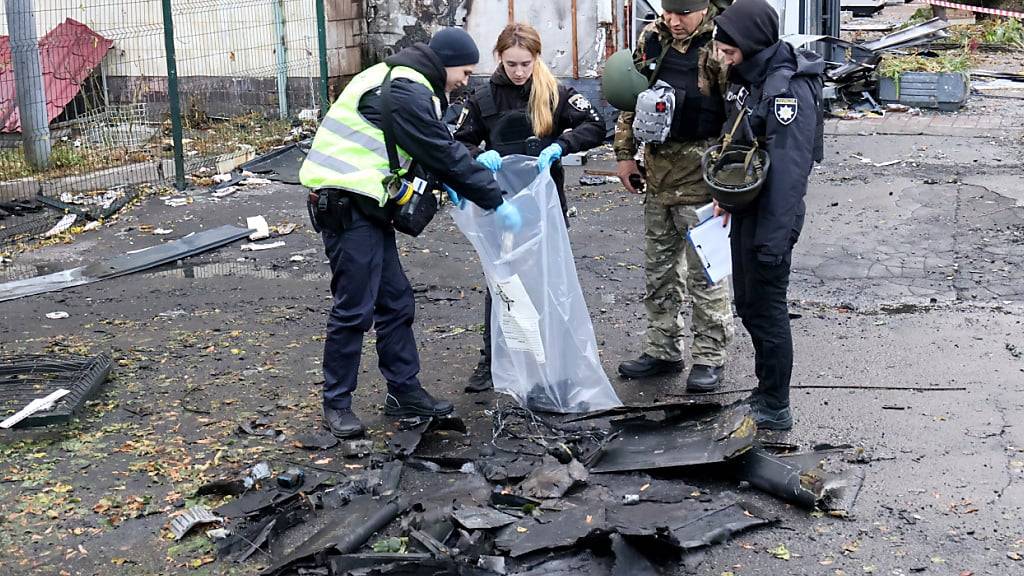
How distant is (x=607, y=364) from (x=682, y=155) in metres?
1.20

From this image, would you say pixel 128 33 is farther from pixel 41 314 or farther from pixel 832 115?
pixel 832 115

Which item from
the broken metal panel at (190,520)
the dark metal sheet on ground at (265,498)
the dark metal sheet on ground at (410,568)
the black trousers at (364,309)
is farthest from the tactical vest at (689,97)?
the broken metal panel at (190,520)

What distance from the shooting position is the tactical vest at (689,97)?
484 cm

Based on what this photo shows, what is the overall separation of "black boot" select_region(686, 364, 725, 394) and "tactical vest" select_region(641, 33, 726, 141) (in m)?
1.10

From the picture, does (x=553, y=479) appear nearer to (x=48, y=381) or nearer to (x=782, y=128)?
(x=782, y=128)

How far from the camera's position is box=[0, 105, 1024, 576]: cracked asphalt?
3.79 meters

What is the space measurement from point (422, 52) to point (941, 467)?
8.80 ft

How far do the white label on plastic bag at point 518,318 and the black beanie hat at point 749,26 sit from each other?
1360mm

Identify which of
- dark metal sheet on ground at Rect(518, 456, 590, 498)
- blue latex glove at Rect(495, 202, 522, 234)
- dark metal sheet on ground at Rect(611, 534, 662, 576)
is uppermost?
blue latex glove at Rect(495, 202, 522, 234)

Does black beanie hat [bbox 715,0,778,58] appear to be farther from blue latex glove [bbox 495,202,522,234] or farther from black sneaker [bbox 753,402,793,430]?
black sneaker [bbox 753,402,793,430]

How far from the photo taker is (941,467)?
421 centimetres

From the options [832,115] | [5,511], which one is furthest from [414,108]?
[832,115]

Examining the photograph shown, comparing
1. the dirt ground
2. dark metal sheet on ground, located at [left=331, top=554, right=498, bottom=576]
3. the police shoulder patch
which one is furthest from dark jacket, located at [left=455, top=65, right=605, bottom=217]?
dark metal sheet on ground, located at [left=331, top=554, right=498, bottom=576]

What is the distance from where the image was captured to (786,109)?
4.24 metres
